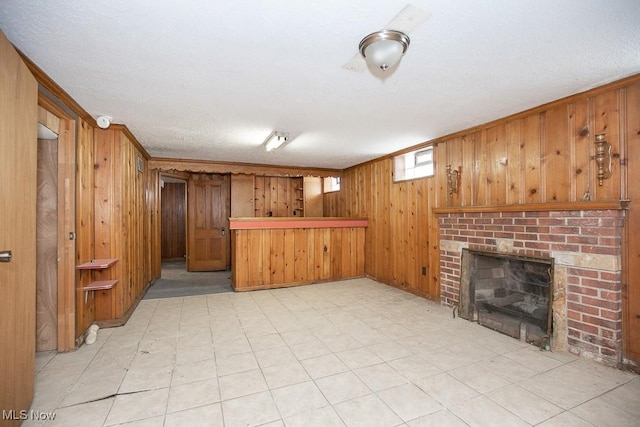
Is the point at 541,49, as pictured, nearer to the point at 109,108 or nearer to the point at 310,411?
the point at 310,411

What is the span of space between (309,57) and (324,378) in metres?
2.18

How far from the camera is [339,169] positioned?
608cm

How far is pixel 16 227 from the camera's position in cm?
150

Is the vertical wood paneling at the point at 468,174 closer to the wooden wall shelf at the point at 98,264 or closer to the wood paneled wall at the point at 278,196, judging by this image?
the wooden wall shelf at the point at 98,264

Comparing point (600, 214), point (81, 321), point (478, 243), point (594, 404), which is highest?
point (600, 214)

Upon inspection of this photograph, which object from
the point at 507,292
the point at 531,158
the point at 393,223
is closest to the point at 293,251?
the point at 393,223

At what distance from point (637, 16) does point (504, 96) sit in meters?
0.99

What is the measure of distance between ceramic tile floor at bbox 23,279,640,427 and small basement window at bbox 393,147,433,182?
2015 mm

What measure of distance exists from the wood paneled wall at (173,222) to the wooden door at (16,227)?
6.06m

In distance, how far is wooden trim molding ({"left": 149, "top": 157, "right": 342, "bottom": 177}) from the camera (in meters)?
4.91

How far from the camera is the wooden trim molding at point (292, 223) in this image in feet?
14.9

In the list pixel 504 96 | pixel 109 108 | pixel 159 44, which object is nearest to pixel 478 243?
pixel 504 96

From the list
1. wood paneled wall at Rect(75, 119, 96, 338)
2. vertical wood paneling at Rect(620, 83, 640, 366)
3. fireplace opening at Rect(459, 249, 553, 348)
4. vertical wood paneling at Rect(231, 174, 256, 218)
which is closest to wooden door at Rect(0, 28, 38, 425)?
wood paneled wall at Rect(75, 119, 96, 338)

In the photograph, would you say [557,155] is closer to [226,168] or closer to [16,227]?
[16,227]
